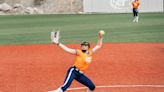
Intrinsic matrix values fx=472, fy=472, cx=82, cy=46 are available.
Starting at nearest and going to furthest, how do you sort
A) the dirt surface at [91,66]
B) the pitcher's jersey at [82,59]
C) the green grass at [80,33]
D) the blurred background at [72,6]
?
the pitcher's jersey at [82,59]
the dirt surface at [91,66]
the green grass at [80,33]
the blurred background at [72,6]

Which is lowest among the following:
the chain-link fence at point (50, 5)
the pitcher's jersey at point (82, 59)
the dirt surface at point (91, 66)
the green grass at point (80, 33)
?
the chain-link fence at point (50, 5)

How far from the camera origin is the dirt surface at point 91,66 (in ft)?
46.3

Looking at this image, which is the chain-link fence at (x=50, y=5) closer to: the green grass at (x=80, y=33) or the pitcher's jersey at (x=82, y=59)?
the green grass at (x=80, y=33)

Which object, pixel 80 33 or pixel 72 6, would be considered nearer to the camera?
pixel 80 33

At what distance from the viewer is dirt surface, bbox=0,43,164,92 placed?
14.1 m

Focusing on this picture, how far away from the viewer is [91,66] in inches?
677

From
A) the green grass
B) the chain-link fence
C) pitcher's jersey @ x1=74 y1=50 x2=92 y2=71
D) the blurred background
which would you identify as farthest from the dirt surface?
the chain-link fence

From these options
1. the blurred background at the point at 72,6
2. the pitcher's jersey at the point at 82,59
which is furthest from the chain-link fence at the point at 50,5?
the pitcher's jersey at the point at 82,59

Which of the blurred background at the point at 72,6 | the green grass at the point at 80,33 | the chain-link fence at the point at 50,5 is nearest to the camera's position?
the green grass at the point at 80,33

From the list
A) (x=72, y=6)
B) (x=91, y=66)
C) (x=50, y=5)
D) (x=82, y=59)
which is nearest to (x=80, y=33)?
(x=91, y=66)

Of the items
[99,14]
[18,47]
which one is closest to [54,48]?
[18,47]

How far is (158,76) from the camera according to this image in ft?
50.0

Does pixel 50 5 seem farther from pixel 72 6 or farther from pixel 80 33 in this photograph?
pixel 80 33

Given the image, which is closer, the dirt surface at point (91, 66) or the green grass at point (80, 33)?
the dirt surface at point (91, 66)
